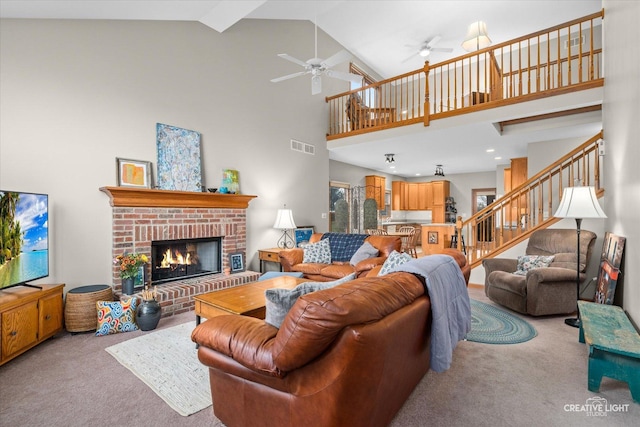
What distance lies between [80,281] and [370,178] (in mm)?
7117

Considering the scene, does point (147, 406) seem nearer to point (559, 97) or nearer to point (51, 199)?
point (51, 199)

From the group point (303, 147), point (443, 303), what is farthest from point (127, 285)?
point (303, 147)

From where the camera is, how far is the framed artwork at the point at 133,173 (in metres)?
3.72

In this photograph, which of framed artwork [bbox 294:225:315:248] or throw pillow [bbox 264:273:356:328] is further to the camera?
framed artwork [bbox 294:225:315:248]

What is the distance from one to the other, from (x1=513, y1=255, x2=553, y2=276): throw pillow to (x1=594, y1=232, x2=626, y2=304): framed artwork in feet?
1.96

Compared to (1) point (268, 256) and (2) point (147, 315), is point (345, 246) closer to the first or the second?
(1) point (268, 256)

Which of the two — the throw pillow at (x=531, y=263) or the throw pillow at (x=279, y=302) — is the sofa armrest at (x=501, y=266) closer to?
the throw pillow at (x=531, y=263)

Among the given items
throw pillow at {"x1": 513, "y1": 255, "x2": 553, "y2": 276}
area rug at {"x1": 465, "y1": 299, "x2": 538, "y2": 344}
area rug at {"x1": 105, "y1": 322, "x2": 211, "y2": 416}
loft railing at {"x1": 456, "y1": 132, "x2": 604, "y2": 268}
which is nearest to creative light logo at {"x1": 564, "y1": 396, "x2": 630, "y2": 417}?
area rug at {"x1": 465, "y1": 299, "x2": 538, "y2": 344}

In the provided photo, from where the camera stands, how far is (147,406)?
198cm

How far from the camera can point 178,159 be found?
4.24 metres

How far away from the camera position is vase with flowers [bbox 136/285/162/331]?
126 inches

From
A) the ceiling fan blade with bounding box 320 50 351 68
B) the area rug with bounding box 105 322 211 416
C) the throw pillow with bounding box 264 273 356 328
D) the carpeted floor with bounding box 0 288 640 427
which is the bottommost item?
the carpeted floor with bounding box 0 288 640 427

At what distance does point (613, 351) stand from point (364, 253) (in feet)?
9.30

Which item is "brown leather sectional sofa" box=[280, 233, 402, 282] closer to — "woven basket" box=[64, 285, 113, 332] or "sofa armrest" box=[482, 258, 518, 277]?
"sofa armrest" box=[482, 258, 518, 277]
